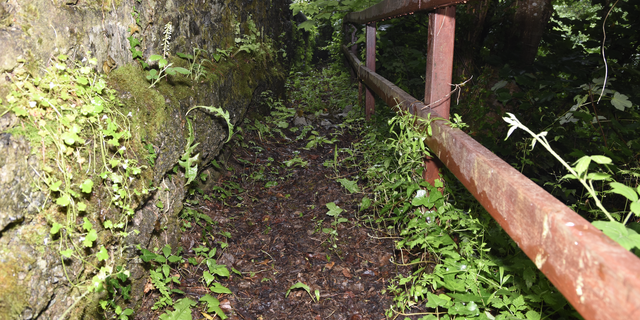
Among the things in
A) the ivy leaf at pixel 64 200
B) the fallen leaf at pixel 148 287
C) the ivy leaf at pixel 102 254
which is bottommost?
the fallen leaf at pixel 148 287

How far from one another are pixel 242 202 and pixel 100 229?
1.80 m

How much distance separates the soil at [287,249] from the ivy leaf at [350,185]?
73 mm

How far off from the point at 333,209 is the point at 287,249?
1.93 ft

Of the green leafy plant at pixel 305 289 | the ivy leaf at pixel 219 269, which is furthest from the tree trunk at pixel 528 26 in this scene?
the ivy leaf at pixel 219 269

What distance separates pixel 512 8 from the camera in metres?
4.84

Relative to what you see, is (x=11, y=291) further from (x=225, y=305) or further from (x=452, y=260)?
(x=452, y=260)

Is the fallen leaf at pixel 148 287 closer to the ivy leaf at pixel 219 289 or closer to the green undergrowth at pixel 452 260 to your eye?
the ivy leaf at pixel 219 289

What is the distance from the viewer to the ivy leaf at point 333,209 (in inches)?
132

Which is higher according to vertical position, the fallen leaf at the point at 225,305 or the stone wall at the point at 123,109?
the stone wall at the point at 123,109

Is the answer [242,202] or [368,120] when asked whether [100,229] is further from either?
[368,120]

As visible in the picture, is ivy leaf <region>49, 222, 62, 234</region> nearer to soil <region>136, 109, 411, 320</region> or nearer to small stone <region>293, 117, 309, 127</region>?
soil <region>136, 109, 411, 320</region>

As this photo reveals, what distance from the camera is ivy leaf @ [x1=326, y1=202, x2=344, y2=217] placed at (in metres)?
3.35

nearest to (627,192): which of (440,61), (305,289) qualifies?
(440,61)

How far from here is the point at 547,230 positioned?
44.7 inches
